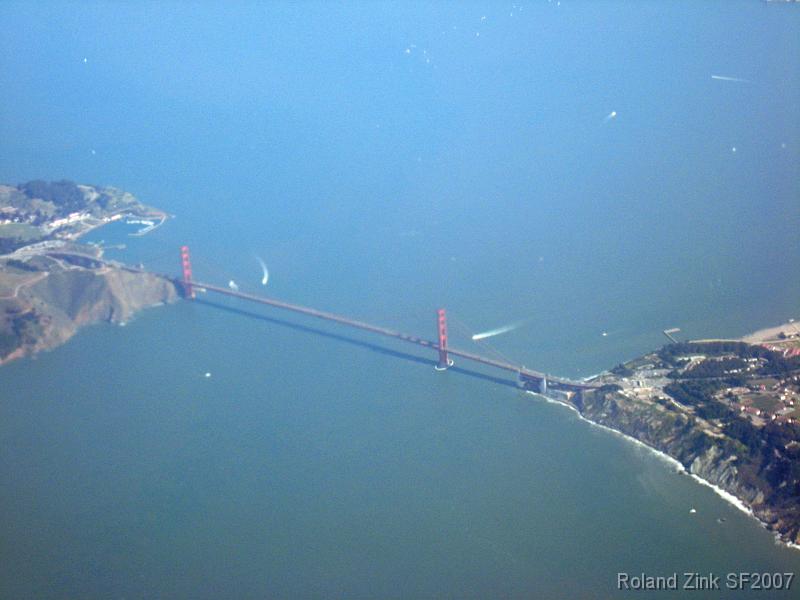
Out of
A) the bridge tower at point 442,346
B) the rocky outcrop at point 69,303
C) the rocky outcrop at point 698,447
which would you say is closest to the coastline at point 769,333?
the rocky outcrop at point 698,447

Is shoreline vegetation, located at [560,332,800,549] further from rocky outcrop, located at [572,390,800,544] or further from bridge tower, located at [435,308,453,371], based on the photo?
bridge tower, located at [435,308,453,371]

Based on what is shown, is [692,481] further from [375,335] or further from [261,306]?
[261,306]

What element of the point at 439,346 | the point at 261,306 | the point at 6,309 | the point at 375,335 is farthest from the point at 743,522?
the point at 6,309

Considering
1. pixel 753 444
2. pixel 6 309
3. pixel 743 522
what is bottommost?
pixel 743 522

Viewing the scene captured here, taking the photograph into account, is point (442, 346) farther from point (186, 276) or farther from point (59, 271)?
point (59, 271)

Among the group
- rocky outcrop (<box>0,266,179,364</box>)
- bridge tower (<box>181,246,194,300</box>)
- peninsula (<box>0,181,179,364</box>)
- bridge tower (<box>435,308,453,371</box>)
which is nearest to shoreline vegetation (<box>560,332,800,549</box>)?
bridge tower (<box>435,308,453,371</box>)

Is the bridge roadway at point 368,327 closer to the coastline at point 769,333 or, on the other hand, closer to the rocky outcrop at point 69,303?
the rocky outcrop at point 69,303

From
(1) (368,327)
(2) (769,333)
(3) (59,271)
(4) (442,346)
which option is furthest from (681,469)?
(3) (59,271)
